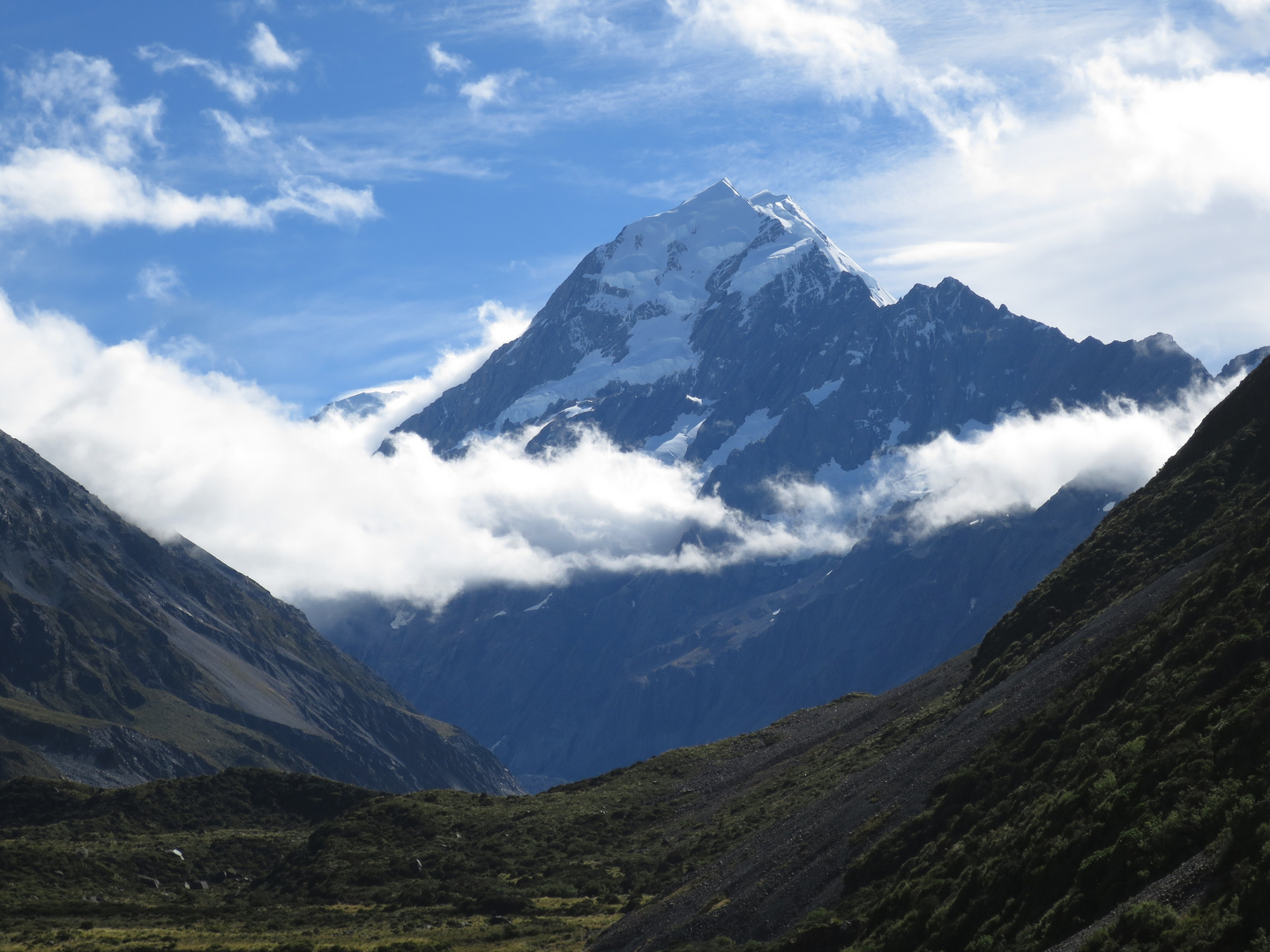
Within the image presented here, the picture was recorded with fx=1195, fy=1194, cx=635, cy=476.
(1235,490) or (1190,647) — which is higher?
(1235,490)

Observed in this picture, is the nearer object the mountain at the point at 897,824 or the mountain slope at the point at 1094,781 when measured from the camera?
the mountain slope at the point at 1094,781

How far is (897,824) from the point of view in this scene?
64.6 m

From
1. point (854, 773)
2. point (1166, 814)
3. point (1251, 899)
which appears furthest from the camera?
point (854, 773)

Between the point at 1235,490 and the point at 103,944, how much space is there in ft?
276

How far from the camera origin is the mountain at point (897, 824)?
135ft

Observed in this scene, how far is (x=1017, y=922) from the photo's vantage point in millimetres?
41688

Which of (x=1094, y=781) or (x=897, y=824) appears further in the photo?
(x=897, y=824)

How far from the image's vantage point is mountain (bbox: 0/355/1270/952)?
4116 cm

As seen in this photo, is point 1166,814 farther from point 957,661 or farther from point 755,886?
point 957,661

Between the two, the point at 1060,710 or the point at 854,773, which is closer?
the point at 1060,710

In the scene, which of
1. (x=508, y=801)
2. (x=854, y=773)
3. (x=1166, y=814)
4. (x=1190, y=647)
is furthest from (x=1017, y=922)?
(x=508, y=801)

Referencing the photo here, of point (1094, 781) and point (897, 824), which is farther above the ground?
point (1094, 781)

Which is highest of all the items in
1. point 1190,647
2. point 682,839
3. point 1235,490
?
point 1235,490

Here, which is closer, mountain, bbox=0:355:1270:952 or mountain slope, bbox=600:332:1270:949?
mountain slope, bbox=600:332:1270:949
